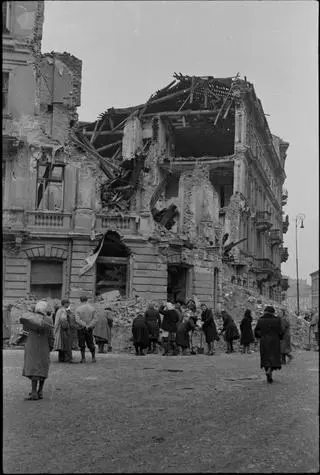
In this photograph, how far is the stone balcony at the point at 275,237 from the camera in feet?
41.2

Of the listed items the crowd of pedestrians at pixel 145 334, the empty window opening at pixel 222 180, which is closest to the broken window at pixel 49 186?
the crowd of pedestrians at pixel 145 334

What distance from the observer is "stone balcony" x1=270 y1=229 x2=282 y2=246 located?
12.6 metres

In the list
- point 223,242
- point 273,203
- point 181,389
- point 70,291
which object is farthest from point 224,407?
point 223,242

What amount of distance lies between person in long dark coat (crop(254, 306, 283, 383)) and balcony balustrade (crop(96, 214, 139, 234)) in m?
12.4

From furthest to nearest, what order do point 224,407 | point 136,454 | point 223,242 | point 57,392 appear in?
point 223,242 < point 57,392 < point 224,407 < point 136,454

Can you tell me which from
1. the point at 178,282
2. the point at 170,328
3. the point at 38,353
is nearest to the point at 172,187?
the point at 178,282

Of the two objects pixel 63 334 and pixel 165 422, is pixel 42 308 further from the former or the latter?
pixel 63 334

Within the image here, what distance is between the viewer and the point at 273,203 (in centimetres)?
1366

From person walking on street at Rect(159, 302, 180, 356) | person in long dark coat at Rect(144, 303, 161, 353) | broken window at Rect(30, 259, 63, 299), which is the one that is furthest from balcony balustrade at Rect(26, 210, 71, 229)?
person walking on street at Rect(159, 302, 180, 356)

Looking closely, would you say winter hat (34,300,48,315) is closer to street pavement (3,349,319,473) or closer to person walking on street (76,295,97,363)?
street pavement (3,349,319,473)

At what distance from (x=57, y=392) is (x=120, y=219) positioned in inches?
518

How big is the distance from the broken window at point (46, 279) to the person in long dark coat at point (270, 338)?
7.93m

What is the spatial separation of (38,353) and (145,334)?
26.4ft

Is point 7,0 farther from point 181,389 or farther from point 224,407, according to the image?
point 181,389
